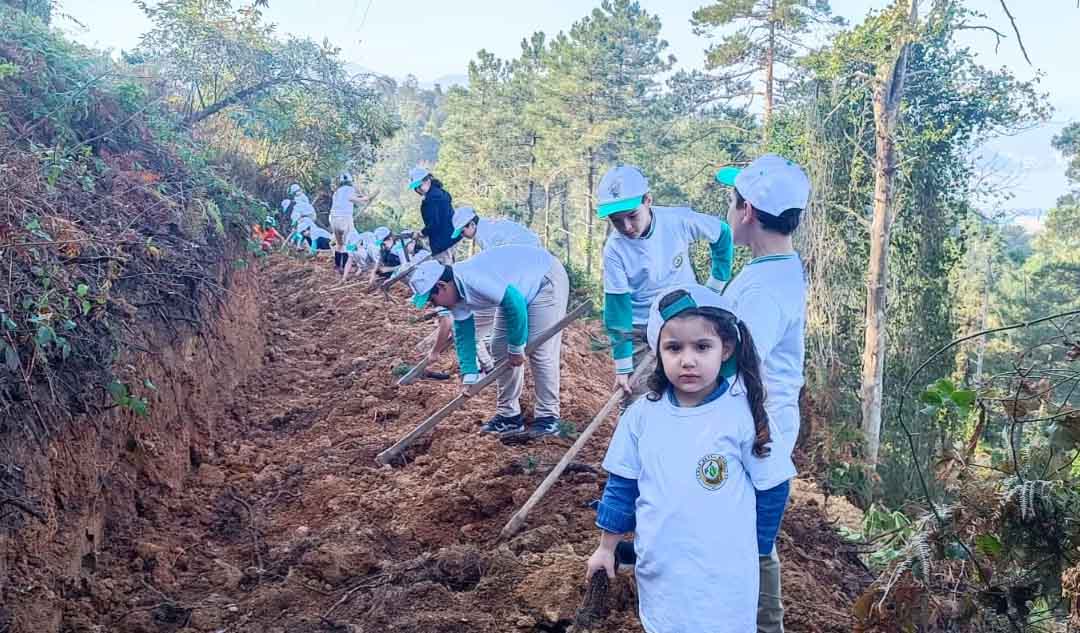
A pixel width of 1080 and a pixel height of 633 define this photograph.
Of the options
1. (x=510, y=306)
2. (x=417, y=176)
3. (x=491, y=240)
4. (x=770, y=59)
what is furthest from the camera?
(x=770, y=59)

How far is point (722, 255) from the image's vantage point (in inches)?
189

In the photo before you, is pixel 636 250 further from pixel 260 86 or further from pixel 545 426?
pixel 260 86

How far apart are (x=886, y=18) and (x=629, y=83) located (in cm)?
2336

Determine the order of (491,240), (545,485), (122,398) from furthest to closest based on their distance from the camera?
(491,240)
(545,485)
(122,398)

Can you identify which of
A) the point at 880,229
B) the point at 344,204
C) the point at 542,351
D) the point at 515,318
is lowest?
the point at 542,351

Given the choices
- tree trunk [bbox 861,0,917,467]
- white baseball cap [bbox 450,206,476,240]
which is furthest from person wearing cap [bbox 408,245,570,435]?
tree trunk [bbox 861,0,917,467]

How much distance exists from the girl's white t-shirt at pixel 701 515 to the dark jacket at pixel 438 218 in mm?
7019

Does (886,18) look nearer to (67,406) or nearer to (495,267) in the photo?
(495,267)

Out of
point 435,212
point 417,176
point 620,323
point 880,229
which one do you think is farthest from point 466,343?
point 880,229

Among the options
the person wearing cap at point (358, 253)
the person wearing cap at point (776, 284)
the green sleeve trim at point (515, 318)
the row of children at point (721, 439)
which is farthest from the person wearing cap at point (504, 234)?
the person wearing cap at point (358, 253)

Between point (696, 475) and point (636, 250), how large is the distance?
92.5 inches

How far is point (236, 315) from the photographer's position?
8.02 meters

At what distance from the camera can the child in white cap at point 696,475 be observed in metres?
2.24

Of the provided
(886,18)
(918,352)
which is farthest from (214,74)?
(918,352)
